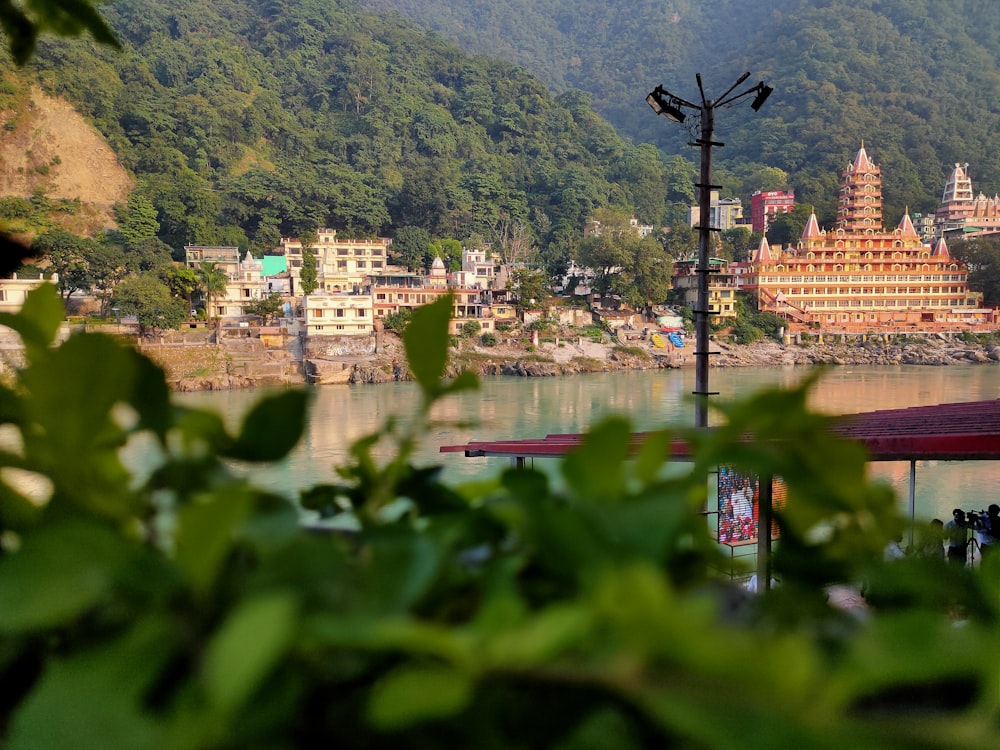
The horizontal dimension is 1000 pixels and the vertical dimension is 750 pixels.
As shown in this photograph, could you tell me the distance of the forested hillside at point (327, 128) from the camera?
20.5 meters

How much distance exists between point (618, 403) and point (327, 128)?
686 inches

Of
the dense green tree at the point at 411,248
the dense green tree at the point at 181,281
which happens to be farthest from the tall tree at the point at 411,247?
the dense green tree at the point at 181,281

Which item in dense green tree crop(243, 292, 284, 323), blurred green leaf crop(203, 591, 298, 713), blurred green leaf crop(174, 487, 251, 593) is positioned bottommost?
blurred green leaf crop(203, 591, 298, 713)

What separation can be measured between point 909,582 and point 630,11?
47166mm

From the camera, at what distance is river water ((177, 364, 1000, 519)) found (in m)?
7.83

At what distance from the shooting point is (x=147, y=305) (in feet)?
45.7

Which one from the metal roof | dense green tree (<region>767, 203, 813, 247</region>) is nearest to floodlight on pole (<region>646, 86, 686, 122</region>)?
the metal roof

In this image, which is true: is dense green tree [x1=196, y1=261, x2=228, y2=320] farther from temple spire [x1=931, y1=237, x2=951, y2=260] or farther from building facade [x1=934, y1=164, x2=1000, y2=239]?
building facade [x1=934, y1=164, x2=1000, y2=239]

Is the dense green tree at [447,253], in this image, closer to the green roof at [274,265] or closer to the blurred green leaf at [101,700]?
the green roof at [274,265]

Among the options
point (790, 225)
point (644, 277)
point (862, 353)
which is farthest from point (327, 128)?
point (862, 353)

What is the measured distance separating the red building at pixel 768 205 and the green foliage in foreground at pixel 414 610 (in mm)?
24224

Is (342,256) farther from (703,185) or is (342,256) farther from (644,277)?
(703,185)

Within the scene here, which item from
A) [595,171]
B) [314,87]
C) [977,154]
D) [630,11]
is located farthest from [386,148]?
[630,11]

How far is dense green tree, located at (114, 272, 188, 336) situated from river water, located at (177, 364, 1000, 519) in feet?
6.54
